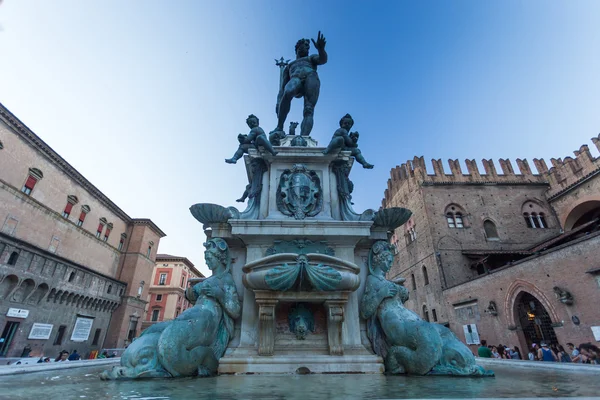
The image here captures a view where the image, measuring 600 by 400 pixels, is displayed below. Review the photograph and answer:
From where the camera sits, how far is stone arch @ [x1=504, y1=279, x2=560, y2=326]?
1792cm

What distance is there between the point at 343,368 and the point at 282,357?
0.78 metres

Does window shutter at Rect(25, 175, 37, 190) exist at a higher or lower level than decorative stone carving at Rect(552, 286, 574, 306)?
higher

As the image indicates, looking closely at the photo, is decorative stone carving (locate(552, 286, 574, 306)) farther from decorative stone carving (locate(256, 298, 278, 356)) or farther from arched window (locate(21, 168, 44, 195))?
arched window (locate(21, 168, 44, 195))

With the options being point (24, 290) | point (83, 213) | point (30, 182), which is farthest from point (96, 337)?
point (30, 182)

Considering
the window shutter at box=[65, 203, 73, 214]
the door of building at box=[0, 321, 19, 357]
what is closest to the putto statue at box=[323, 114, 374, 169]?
the door of building at box=[0, 321, 19, 357]

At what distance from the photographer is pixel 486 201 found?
100ft

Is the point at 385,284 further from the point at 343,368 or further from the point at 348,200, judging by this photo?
the point at 348,200

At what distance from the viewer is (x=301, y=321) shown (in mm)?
4219

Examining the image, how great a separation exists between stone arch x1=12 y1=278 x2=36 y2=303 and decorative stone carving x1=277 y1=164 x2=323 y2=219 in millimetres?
26727

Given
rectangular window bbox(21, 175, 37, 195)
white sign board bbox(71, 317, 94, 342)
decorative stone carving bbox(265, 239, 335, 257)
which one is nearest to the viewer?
decorative stone carving bbox(265, 239, 335, 257)

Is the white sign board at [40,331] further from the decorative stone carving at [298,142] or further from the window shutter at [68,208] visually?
the decorative stone carving at [298,142]

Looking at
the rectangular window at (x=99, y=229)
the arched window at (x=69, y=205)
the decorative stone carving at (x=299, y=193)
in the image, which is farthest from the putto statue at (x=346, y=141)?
the rectangular window at (x=99, y=229)

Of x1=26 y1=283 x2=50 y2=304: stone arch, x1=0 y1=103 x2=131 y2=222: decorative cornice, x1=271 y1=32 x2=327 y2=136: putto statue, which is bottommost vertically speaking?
x1=26 y1=283 x2=50 y2=304: stone arch

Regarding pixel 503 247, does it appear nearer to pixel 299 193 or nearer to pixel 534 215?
pixel 534 215
